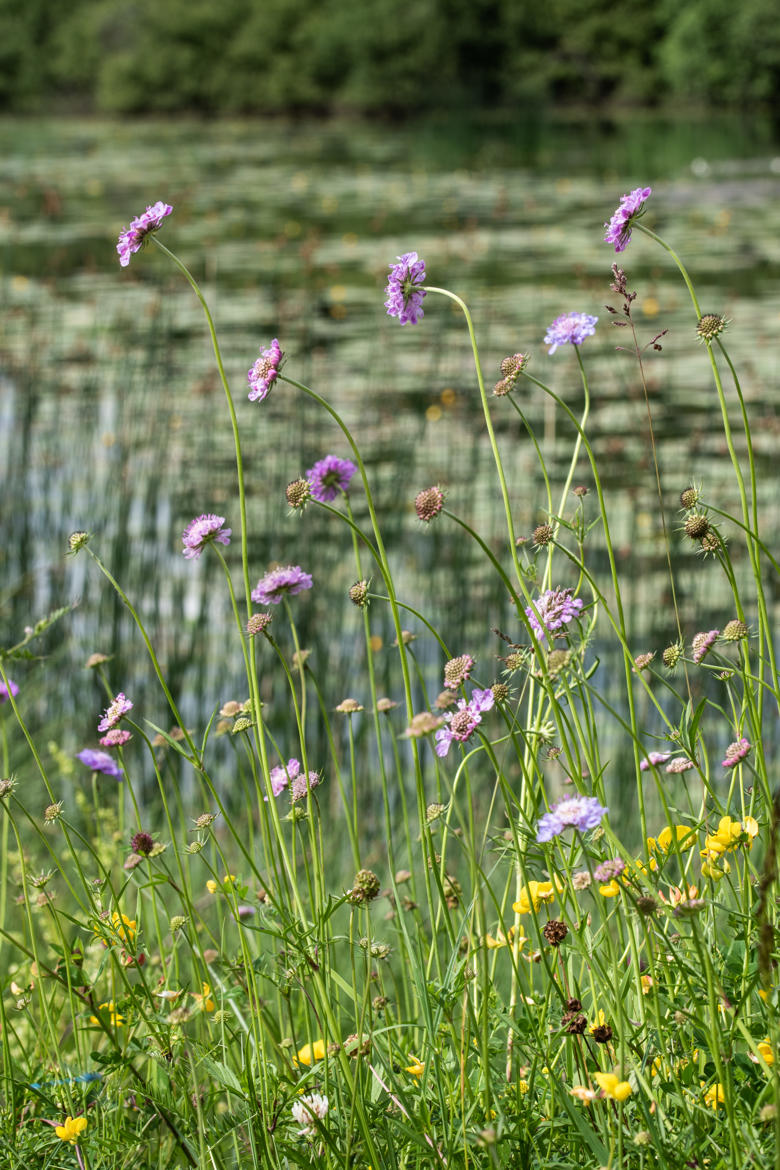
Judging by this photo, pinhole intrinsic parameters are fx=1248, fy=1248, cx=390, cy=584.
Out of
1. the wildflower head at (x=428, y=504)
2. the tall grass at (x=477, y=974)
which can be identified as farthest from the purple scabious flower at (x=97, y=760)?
the wildflower head at (x=428, y=504)

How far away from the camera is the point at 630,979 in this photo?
3.18 ft

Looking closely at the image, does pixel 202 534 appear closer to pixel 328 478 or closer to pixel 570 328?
pixel 328 478

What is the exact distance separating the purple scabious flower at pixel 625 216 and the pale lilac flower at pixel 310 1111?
0.67 m

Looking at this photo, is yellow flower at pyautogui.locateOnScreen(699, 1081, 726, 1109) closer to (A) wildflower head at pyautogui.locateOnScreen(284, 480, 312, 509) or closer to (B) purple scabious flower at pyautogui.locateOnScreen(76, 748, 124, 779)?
(A) wildflower head at pyautogui.locateOnScreen(284, 480, 312, 509)

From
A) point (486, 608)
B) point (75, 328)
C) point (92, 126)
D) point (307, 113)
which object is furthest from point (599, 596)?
point (307, 113)

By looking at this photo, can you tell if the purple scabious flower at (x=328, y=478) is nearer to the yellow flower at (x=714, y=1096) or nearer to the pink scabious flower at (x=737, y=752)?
the pink scabious flower at (x=737, y=752)

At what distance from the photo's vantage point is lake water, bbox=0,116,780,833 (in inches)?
126

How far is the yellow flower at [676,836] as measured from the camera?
0.99m

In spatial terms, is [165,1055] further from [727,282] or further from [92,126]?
[92,126]

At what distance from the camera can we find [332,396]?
4926 mm

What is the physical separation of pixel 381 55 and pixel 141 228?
2736 cm

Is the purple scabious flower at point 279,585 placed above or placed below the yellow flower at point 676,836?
above

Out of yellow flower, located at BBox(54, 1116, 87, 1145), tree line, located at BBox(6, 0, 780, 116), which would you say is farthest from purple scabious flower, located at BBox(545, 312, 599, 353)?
tree line, located at BBox(6, 0, 780, 116)

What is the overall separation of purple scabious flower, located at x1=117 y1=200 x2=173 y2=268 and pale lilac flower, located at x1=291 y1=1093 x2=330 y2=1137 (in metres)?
0.63
